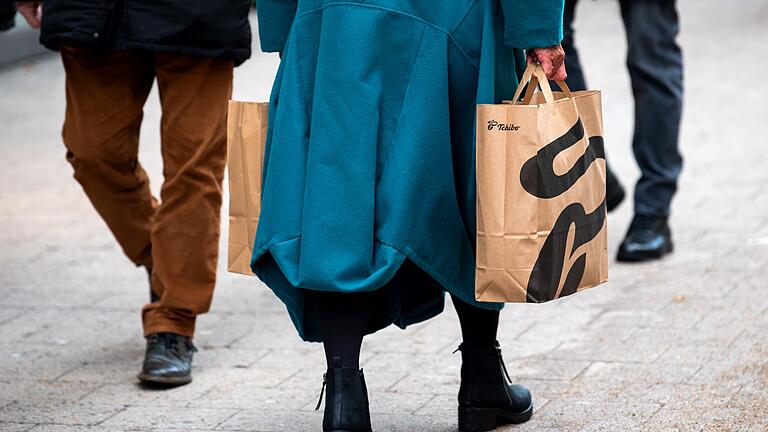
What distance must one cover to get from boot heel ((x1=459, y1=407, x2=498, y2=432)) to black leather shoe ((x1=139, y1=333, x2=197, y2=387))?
1015 millimetres

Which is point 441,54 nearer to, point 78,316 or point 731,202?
point 78,316

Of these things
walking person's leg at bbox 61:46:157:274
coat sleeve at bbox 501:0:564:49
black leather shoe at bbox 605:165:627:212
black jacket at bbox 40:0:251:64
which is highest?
coat sleeve at bbox 501:0:564:49

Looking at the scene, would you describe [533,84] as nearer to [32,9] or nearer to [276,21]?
[276,21]

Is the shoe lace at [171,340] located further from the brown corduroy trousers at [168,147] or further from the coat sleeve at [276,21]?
the coat sleeve at [276,21]

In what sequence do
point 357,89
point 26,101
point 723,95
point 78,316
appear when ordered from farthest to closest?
point 26,101 < point 723,95 < point 78,316 < point 357,89

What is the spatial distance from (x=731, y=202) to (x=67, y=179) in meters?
3.61

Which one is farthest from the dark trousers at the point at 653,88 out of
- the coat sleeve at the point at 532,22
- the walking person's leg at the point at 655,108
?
the coat sleeve at the point at 532,22

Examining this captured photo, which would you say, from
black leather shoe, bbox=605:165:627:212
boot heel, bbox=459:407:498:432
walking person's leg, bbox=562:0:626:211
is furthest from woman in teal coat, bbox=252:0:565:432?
black leather shoe, bbox=605:165:627:212

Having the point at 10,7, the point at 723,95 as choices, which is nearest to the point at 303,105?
the point at 10,7

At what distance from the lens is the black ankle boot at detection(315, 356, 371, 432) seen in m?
3.28

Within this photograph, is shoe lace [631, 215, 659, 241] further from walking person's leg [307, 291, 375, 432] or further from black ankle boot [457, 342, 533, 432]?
walking person's leg [307, 291, 375, 432]

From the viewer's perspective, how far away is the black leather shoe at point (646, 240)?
5684 millimetres

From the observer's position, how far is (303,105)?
326cm

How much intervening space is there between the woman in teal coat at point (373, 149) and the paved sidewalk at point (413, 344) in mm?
617
